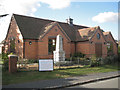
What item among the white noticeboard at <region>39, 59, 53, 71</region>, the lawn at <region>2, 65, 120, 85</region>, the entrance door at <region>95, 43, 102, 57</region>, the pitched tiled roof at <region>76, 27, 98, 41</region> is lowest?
the lawn at <region>2, 65, 120, 85</region>

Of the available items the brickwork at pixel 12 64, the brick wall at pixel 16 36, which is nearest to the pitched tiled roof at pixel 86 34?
the brick wall at pixel 16 36

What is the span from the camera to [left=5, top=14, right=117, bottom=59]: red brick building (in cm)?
2311

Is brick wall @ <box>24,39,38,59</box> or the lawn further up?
brick wall @ <box>24,39,38,59</box>

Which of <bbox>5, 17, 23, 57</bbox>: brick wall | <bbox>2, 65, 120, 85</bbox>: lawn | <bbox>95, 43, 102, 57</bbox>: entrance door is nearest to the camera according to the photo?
<bbox>2, 65, 120, 85</bbox>: lawn

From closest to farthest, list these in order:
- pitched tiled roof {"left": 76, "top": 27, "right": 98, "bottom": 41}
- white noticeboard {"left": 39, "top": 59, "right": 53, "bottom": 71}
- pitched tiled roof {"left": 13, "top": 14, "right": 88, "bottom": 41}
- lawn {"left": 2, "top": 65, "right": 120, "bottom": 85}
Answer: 1. lawn {"left": 2, "top": 65, "right": 120, "bottom": 85}
2. white noticeboard {"left": 39, "top": 59, "right": 53, "bottom": 71}
3. pitched tiled roof {"left": 13, "top": 14, "right": 88, "bottom": 41}
4. pitched tiled roof {"left": 76, "top": 27, "right": 98, "bottom": 41}

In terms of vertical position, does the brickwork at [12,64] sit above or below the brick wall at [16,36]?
below

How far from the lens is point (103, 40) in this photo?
30141 mm

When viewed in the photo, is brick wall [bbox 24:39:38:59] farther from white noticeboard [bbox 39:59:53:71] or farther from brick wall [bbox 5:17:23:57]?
white noticeboard [bbox 39:59:53:71]

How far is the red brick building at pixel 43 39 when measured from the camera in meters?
23.1

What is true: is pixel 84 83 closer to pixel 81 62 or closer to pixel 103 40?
pixel 81 62

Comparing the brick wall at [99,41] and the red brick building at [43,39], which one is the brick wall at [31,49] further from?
the brick wall at [99,41]

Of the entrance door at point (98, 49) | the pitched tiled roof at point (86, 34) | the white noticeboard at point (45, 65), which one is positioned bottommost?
the white noticeboard at point (45, 65)

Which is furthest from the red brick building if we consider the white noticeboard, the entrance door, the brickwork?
the brickwork

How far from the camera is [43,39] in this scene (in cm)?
2386
